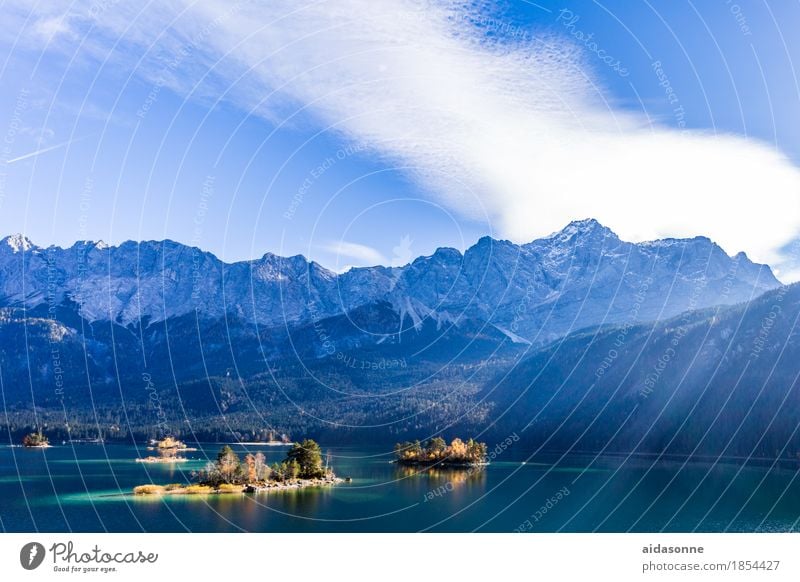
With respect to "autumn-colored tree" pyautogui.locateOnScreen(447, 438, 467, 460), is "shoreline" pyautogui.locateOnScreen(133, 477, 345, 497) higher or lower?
lower

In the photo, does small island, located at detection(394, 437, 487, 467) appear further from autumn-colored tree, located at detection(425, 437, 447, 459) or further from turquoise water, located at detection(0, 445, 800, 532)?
turquoise water, located at detection(0, 445, 800, 532)

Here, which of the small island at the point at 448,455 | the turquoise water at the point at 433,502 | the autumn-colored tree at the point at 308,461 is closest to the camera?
the turquoise water at the point at 433,502

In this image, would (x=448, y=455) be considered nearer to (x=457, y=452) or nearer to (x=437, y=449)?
(x=457, y=452)

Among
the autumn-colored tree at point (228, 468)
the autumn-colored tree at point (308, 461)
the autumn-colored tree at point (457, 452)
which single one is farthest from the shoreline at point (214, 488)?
the autumn-colored tree at point (457, 452)

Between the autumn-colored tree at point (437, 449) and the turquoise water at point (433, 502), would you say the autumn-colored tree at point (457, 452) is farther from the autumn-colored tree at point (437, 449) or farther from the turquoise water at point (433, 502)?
the turquoise water at point (433, 502)

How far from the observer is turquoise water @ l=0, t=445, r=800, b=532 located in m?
67.5

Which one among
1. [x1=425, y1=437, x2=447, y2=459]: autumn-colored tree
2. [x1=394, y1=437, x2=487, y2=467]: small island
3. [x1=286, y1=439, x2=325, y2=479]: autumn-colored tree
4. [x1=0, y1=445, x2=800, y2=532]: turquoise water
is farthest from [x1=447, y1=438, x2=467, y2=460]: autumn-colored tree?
[x1=286, y1=439, x2=325, y2=479]: autumn-colored tree
